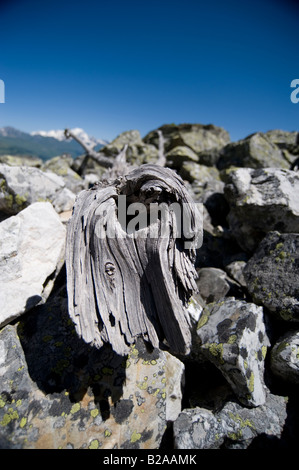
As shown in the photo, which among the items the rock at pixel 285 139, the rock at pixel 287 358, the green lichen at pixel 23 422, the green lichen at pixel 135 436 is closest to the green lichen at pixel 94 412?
the green lichen at pixel 135 436

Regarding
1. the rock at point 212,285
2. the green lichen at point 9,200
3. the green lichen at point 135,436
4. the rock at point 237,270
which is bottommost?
the green lichen at point 135,436

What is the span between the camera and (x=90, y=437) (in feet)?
10.9

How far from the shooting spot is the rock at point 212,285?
5.65 metres

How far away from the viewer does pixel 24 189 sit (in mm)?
6797

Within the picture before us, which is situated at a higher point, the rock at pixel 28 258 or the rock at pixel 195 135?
the rock at pixel 195 135

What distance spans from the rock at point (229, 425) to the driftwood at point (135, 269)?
1495mm

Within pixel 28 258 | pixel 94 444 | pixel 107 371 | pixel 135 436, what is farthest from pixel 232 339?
pixel 28 258

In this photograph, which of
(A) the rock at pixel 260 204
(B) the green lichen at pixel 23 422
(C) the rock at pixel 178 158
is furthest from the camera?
(C) the rock at pixel 178 158

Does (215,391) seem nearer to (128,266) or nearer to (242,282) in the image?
(242,282)

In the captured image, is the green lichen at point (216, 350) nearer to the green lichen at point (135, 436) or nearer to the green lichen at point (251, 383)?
the green lichen at point (251, 383)

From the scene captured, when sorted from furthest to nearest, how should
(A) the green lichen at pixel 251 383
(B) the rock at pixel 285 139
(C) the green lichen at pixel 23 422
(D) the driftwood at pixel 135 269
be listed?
(B) the rock at pixel 285 139 → (A) the green lichen at pixel 251 383 → (D) the driftwood at pixel 135 269 → (C) the green lichen at pixel 23 422

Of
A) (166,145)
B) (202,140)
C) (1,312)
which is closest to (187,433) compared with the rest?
(1,312)

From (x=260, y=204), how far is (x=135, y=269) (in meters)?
4.41

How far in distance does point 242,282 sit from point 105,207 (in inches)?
163
